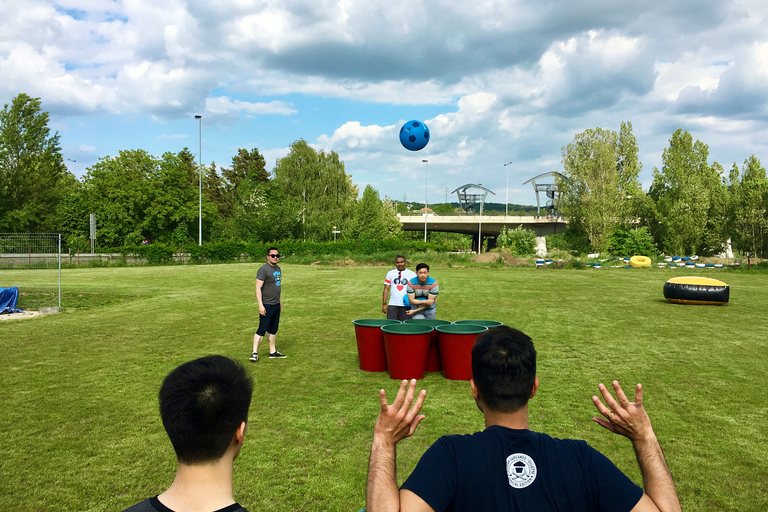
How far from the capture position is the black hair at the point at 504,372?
2211mm

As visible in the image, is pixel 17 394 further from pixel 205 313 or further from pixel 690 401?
pixel 690 401

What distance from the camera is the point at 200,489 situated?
71.2 inches

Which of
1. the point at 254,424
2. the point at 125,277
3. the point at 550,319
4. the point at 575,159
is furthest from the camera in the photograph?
the point at 575,159

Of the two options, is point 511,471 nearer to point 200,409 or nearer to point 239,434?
point 239,434

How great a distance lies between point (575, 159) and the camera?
59250mm

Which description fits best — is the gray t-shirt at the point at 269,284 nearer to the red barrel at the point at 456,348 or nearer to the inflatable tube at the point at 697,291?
the red barrel at the point at 456,348

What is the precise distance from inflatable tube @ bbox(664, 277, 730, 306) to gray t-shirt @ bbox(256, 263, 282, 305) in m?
15.4

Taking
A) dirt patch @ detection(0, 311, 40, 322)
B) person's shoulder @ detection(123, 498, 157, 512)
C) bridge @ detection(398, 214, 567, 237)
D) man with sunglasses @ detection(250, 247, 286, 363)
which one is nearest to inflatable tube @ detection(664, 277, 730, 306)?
man with sunglasses @ detection(250, 247, 286, 363)

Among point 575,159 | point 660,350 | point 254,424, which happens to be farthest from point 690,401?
point 575,159

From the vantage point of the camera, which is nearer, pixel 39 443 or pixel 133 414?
pixel 39 443

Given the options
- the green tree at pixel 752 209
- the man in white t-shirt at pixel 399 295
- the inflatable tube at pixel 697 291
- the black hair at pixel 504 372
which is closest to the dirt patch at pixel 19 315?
the man in white t-shirt at pixel 399 295

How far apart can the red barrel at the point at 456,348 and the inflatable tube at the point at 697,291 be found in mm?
13702

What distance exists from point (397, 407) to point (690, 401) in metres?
7.28

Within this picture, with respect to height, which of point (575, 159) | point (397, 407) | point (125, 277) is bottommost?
point (125, 277)
